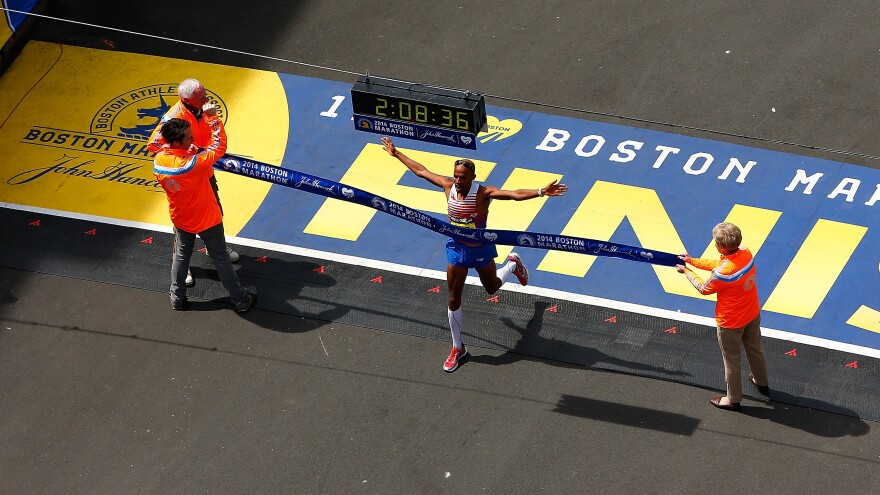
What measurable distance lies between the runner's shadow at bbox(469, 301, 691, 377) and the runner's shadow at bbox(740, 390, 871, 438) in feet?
3.10

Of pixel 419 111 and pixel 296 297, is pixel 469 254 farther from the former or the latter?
pixel 296 297

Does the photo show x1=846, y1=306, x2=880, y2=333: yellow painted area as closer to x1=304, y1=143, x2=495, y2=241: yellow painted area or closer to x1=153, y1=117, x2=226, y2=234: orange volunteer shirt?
x1=304, y1=143, x2=495, y2=241: yellow painted area

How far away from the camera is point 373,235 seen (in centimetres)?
1509

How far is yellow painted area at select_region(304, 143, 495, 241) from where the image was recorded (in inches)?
601

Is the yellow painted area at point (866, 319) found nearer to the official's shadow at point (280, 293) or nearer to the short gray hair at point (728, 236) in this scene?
the short gray hair at point (728, 236)

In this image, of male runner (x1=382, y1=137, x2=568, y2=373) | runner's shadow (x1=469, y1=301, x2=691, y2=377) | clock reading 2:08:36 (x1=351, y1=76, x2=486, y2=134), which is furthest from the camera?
runner's shadow (x1=469, y1=301, x2=691, y2=377)

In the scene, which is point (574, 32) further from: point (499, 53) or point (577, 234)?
point (577, 234)

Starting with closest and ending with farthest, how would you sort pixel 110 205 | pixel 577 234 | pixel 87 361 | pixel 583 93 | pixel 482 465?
pixel 482 465 < pixel 87 361 < pixel 577 234 < pixel 110 205 < pixel 583 93

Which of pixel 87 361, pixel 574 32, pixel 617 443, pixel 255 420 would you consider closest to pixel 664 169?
pixel 574 32

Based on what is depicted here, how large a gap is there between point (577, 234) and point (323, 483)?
181 inches

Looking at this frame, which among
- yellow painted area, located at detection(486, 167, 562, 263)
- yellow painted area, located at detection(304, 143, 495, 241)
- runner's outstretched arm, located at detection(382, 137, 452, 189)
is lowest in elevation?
yellow painted area, located at detection(304, 143, 495, 241)

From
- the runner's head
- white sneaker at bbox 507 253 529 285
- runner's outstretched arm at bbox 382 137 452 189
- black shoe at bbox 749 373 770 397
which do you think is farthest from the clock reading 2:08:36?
black shoe at bbox 749 373 770 397

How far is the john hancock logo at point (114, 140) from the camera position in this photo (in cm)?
1639

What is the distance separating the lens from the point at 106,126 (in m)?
17.1
